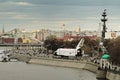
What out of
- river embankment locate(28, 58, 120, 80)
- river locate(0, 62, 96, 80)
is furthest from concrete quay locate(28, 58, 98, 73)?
river locate(0, 62, 96, 80)

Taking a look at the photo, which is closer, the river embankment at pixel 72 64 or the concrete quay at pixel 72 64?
the concrete quay at pixel 72 64

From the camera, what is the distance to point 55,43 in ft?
463

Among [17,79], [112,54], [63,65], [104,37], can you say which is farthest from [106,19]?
[17,79]

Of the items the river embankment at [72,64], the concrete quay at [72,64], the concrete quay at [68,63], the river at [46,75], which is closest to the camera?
the concrete quay at [72,64]

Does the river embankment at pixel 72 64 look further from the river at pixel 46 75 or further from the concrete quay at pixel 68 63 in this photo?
the river at pixel 46 75

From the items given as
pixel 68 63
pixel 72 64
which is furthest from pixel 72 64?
pixel 68 63

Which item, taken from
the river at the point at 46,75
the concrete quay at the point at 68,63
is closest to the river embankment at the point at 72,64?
the concrete quay at the point at 68,63

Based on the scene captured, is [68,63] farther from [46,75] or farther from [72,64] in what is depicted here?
[46,75]

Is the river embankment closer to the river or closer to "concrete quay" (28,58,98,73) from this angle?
"concrete quay" (28,58,98,73)

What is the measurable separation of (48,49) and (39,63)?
4672cm

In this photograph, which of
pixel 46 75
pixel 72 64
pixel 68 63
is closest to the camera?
pixel 46 75

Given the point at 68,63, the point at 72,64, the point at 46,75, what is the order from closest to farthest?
1. the point at 46,75
2. the point at 72,64
3. the point at 68,63

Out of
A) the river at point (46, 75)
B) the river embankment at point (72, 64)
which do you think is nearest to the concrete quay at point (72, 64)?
the river embankment at point (72, 64)

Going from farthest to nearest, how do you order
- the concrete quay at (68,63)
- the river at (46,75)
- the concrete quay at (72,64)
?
the concrete quay at (68,63) → the river at (46,75) → the concrete quay at (72,64)
